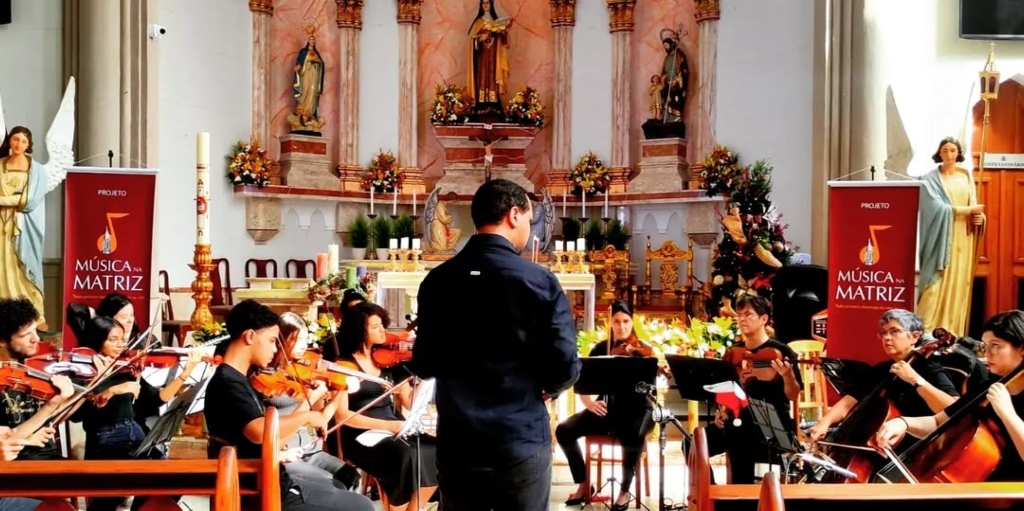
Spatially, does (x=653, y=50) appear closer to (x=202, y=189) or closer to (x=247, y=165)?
(x=247, y=165)

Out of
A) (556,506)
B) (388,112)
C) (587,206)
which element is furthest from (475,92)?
(556,506)

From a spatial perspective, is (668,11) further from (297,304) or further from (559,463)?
(559,463)

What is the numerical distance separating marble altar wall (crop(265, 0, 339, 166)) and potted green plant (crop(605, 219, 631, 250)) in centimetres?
385

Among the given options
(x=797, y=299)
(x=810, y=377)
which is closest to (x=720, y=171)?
(x=797, y=299)

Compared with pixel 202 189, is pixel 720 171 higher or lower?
higher

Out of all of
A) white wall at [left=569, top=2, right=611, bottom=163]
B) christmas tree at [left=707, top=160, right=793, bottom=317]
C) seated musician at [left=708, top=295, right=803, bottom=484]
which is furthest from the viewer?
white wall at [left=569, top=2, right=611, bottom=163]

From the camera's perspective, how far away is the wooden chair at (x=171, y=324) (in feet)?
32.8

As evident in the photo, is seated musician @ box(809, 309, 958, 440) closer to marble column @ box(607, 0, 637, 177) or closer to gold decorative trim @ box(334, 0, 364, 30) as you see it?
marble column @ box(607, 0, 637, 177)

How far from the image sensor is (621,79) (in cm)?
1309

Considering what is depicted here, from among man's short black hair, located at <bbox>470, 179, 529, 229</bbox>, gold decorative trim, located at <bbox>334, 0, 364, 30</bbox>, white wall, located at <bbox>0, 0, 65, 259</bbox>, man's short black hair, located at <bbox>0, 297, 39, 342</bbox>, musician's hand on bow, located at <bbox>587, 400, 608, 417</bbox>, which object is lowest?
musician's hand on bow, located at <bbox>587, 400, 608, 417</bbox>

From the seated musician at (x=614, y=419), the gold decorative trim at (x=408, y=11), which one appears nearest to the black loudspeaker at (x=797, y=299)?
the seated musician at (x=614, y=419)

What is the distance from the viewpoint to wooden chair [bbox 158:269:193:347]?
998cm

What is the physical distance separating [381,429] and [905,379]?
243cm

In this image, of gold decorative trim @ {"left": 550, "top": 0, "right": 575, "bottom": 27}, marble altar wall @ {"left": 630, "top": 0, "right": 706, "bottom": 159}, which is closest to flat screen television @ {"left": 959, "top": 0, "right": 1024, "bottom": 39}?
marble altar wall @ {"left": 630, "top": 0, "right": 706, "bottom": 159}
